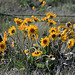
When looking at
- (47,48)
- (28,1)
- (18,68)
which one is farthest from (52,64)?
(28,1)

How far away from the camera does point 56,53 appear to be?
1.92 metres

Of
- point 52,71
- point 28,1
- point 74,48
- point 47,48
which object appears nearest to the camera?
point 52,71

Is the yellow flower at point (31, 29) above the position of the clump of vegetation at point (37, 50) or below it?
above

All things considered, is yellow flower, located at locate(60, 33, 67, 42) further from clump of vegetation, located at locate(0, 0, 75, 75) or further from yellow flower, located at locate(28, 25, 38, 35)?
yellow flower, located at locate(28, 25, 38, 35)

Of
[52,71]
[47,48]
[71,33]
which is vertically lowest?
[52,71]

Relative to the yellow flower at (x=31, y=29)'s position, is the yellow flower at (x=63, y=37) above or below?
below

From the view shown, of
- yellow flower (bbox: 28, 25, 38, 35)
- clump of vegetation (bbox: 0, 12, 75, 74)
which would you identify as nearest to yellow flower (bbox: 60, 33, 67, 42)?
clump of vegetation (bbox: 0, 12, 75, 74)

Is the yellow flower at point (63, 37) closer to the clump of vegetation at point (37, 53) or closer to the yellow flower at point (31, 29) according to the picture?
the clump of vegetation at point (37, 53)

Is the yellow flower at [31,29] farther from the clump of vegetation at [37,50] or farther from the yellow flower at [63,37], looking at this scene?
the yellow flower at [63,37]

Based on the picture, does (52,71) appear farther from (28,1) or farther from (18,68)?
(28,1)

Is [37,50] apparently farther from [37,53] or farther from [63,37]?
[63,37]

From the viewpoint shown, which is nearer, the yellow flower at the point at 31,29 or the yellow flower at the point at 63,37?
the yellow flower at the point at 31,29

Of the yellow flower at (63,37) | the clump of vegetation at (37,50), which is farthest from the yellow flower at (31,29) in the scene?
the yellow flower at (63,37)

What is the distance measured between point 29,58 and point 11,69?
10.1 inches
